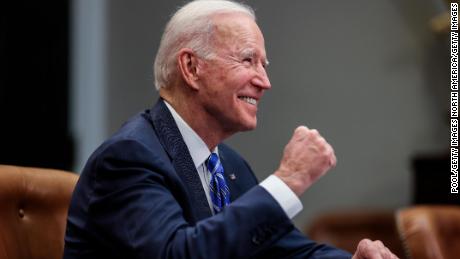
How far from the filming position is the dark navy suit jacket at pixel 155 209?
143cm

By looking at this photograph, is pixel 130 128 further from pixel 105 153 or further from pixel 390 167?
pixel 390 167

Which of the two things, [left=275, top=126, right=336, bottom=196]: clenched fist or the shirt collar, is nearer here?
[left=275, top=126, right=336, bottom=196]: clenched fist

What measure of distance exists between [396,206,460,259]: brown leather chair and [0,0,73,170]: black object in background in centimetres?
240

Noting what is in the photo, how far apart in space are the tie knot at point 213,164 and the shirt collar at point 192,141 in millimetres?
36

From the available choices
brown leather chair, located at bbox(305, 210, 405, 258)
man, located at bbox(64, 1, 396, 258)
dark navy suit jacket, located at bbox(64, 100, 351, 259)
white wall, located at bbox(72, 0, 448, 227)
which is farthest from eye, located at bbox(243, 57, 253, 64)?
white wall, located at bbox(72, 0, 448, 227)

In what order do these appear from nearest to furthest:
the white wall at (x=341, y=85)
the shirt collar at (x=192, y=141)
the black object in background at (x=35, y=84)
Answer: the shirt collar at (x=192, y=141) < the black object in background at (x=35, y=84) < the white wall at (x=341, y=85)

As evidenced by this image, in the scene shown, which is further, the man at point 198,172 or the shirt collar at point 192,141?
the shirt collar at point 192,141

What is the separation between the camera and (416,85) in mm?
4160

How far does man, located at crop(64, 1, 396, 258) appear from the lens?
145 centimetres

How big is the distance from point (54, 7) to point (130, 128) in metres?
2.64

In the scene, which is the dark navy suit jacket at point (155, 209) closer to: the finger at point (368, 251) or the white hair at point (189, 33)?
the white hair at point (189, 33)

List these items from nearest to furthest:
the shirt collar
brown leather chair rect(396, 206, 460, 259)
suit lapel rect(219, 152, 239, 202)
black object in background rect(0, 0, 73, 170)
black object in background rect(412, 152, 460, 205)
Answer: the shirt collar, suit lapel rect(219, 152, 239, 202), brown leather chair rect(396, 206, 460, 259), black object in background rect(412, 152, 460, 205), black object in background rect(0, 0, 73, 170)

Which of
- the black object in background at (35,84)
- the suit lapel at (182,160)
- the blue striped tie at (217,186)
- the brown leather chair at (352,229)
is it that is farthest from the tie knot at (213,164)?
the black object in background at (35,84)

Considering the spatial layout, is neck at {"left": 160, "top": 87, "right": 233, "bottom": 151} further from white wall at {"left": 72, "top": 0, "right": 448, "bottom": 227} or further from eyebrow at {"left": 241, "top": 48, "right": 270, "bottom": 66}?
white wall at {"left": 72, "top": 0, "right": 448, "bottom": 227}
